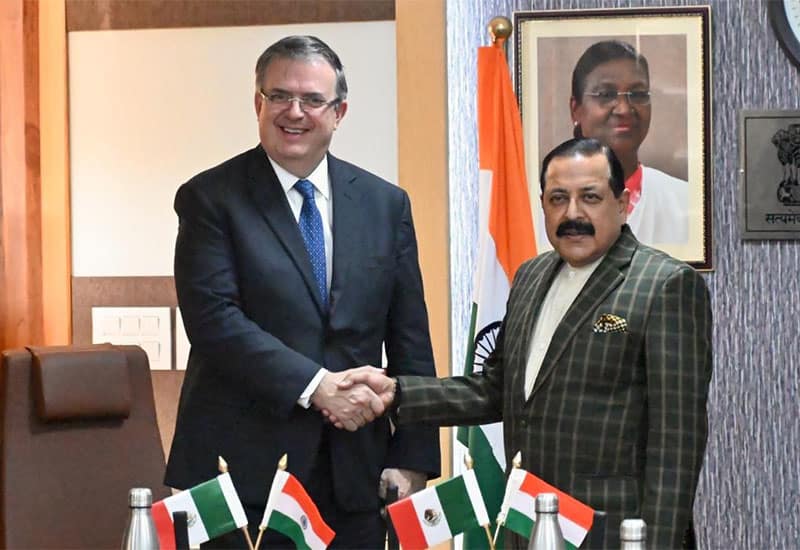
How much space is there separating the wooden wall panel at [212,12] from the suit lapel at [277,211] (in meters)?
1.27

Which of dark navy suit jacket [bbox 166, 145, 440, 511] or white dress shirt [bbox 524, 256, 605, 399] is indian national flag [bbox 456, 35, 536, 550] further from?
white dress shirt [bbox 524, 256, 605, 399]

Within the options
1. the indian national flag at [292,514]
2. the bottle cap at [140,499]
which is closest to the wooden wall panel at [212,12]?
the indian national flag at [292,514]

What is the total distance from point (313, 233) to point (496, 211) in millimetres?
795

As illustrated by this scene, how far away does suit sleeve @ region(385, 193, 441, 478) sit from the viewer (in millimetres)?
3264

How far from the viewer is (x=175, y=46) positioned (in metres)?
4.48

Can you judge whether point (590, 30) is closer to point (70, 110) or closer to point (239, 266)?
point (239, 266)

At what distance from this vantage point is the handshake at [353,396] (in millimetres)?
3061

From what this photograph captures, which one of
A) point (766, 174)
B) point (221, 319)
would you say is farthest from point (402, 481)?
point (766, 174)

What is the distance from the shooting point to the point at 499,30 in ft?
12.7

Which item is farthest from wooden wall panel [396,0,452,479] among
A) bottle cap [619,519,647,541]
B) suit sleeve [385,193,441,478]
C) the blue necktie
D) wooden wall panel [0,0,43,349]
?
bottle cap [619,519,647,541]

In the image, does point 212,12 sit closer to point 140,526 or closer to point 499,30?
point 499,30

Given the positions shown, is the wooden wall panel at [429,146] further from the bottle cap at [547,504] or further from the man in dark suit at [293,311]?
the bottle cap at [547,504]

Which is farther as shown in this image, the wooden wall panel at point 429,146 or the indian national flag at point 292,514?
the wooden wall panel at point 429,146

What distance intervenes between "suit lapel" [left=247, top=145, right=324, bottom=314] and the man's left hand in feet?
1.48
